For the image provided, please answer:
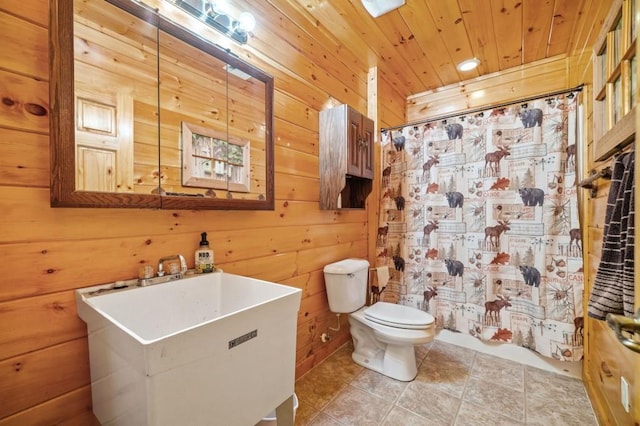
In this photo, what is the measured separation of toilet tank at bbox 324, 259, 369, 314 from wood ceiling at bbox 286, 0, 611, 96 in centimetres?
173

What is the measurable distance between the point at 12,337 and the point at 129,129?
2.44 ft

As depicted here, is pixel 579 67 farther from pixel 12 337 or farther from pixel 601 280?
pixel 12 337

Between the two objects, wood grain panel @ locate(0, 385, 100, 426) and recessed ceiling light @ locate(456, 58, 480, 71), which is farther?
recessed ceiling light @ locate(456, 58, 480, 71)

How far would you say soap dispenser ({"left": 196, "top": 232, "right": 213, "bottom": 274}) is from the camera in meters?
1.23

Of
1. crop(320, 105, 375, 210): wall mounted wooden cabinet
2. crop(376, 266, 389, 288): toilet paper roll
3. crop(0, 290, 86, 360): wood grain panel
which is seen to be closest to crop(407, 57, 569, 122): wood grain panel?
crop(320, 105, 375, 210): wall mounted wooden cabinet

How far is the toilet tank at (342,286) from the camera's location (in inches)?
75.9

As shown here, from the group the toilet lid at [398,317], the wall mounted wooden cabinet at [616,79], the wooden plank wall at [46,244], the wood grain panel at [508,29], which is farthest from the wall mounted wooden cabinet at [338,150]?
the wall mounted wooden cabinet at [616,79]

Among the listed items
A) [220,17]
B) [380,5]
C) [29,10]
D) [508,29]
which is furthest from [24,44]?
[508,29]

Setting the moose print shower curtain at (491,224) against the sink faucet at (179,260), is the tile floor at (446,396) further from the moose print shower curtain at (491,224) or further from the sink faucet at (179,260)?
the sink faucet at (179,260)

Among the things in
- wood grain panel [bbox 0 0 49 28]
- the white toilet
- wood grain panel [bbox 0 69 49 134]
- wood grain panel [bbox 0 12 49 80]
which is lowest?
the white toilet

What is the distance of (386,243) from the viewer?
2539 millimetres

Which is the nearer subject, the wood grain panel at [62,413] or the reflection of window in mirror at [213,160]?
Result: the wood grain panel at [62,413]

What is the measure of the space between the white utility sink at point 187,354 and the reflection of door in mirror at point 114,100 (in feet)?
1.34

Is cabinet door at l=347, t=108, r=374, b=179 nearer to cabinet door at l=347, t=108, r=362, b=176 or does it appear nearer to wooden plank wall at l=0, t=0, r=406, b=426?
cabinet door at l=347, t=108, r=362, b=176
